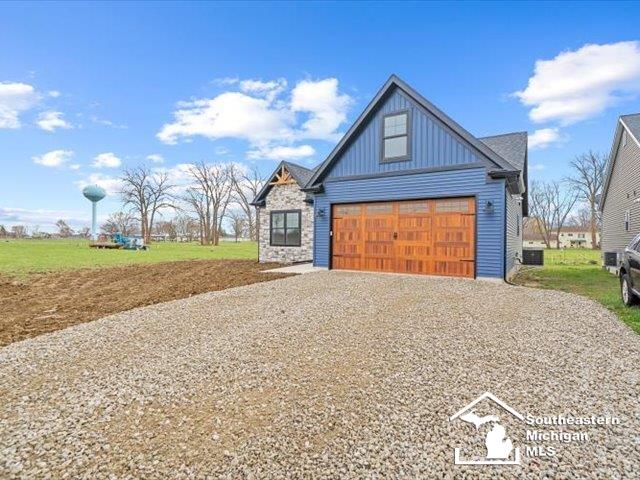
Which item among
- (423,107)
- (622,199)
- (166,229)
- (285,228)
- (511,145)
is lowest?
(285,228)

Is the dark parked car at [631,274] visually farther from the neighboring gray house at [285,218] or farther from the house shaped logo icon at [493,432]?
the neighboring gray house at [285,218]

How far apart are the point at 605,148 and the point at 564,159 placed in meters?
3.86

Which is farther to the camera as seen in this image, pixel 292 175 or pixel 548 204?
pixel 548 204

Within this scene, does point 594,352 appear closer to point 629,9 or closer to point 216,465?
point 216,465

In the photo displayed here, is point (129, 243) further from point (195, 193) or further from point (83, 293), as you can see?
point (83, 293)

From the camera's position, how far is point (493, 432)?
2529 mm

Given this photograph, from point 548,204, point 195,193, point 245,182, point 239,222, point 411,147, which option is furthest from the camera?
point 239,222

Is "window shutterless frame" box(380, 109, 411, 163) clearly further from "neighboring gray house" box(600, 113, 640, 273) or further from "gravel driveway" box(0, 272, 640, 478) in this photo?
"neighboring gray house" box(600, 113, 640, 273)

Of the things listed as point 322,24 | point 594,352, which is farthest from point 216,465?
point 322,24

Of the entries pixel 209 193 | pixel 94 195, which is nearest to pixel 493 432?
pixel 209 193

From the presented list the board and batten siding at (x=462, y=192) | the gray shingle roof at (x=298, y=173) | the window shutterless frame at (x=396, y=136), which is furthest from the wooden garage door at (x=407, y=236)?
the gray shingle roof at (x=298, y=173)

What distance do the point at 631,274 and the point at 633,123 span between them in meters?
9.97

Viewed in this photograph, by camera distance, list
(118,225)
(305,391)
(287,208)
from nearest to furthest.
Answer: (305,391) < (287,208) < (118,225)

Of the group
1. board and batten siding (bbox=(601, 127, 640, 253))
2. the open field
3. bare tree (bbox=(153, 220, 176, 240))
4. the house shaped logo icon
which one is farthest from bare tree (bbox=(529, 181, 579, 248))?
bare tree (bbox=(153, 220, 176, 240))
